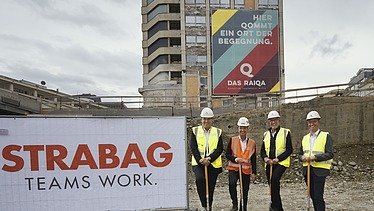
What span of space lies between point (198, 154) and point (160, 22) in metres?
47.9

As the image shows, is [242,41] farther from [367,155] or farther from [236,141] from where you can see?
[236,141]

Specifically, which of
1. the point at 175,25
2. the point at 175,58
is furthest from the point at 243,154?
the point at 175,25

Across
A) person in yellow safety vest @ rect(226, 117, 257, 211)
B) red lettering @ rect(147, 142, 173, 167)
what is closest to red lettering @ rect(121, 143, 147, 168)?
red lettering @ rect(147, 142, 173, 167)

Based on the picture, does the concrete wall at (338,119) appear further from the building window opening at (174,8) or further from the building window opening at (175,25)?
the building window opening at (174,8)

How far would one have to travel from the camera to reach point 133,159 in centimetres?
683

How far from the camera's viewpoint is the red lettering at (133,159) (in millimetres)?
6801

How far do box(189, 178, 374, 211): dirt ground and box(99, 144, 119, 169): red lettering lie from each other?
10.2 ft

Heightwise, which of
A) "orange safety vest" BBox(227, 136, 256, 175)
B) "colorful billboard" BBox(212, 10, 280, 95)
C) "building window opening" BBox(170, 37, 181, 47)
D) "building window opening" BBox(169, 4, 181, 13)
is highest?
"building window opening" BBox(169, 4, 181, 13)

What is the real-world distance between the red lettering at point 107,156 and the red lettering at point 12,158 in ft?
4.08

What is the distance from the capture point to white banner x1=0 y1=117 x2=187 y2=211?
6355 mm

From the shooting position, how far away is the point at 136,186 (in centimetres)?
683

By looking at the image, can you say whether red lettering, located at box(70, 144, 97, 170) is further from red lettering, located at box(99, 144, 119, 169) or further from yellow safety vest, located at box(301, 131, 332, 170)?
yellow safety vest, located at box(301, 131, 332, 170)

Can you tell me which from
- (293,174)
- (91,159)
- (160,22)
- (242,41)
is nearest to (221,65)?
(242,41)

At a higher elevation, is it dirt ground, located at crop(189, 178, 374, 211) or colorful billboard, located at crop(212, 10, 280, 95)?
colorful billboard, located at crop(212, 10, 280, 95)
